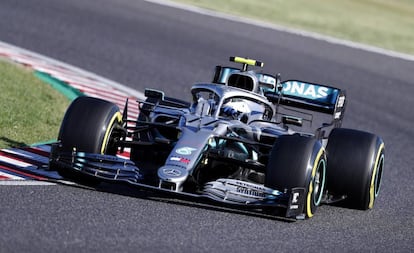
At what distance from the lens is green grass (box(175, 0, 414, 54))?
25.3m

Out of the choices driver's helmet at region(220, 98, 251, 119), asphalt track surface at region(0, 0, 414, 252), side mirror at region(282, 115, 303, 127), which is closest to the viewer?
asphalt track surface at region(0, 0, 414, 252)

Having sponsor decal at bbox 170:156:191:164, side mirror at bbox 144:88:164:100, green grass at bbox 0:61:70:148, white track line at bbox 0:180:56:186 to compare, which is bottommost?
white track line at bbox 0:180:56:186

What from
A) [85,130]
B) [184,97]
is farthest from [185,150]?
[184,97]

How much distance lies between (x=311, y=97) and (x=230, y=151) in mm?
1855

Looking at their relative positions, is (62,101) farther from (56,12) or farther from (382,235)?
(56,12)

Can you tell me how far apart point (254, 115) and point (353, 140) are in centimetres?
115

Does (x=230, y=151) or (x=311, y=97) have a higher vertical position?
(x=311, y=97)

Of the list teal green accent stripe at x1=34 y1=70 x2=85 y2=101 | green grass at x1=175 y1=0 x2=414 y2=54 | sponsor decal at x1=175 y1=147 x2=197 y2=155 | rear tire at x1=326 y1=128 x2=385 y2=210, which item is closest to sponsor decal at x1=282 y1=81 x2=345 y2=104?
rear tire at x1=326 y1=128 x2=385 y2=210

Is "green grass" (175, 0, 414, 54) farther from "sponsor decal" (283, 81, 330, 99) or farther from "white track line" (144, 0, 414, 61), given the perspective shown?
"sponsor decal" (283, 81, 330, 99)

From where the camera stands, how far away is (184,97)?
56.0 feet

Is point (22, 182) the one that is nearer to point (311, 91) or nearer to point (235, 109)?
point (235, 109)

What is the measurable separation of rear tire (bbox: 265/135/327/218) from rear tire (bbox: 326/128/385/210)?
0.77m

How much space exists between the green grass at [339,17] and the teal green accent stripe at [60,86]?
388 inches

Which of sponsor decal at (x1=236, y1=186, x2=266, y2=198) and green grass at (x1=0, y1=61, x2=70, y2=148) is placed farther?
green grass at (x1=0, y1=61, x2=70, y2=148)
